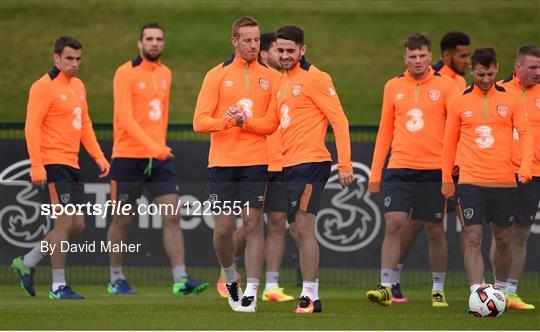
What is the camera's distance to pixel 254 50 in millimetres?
12945

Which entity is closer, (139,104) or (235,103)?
(235,103)

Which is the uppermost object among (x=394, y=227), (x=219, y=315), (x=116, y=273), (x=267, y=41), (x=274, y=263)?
(x=267, y=41)

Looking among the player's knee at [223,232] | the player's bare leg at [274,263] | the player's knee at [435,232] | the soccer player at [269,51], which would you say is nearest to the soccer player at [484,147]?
the player's knee at [435,232]

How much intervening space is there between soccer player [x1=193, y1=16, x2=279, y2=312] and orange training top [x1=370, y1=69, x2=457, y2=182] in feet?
5.53

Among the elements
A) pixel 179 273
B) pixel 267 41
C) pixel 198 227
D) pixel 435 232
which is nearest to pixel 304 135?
pixel 435 232

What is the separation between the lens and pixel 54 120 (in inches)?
596

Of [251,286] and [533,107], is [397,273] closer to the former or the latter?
[533,107]

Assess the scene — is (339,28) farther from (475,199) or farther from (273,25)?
(475,199)

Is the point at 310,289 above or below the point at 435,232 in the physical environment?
below

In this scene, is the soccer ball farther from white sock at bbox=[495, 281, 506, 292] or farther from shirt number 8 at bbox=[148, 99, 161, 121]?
shirt number 8 at bbox=[148, 99, 161, 121]

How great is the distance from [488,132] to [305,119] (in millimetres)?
1732

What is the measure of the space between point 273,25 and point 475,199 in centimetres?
1600

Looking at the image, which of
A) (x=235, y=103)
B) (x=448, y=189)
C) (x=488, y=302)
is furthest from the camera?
(x=448, y=189)

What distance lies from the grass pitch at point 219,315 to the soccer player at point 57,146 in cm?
39
